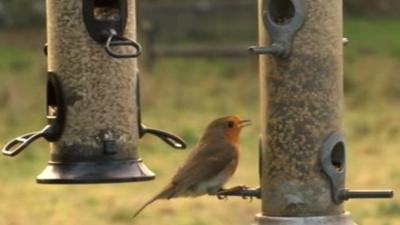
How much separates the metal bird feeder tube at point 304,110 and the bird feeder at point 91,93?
27.0 inches

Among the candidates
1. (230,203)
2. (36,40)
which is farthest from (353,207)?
(36,40)

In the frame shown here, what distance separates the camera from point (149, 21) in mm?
30812

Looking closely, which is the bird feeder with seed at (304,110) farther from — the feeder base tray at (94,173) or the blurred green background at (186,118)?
the blurred green background at (186,118)

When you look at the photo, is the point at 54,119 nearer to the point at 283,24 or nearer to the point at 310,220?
the point at 283,24

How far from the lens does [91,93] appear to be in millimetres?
7340

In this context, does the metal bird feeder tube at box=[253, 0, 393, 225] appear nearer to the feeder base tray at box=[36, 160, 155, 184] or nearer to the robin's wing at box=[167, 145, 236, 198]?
the robin's wing at box=[167, 145, 236, 198]

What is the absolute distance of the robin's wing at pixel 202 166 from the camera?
24.3 feet

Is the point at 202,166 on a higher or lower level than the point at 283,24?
lower

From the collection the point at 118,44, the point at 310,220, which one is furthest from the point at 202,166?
the point at 310,220

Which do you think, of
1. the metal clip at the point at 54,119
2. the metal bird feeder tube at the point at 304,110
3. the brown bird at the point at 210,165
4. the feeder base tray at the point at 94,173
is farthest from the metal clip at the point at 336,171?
the metal clip at the point at 54,119

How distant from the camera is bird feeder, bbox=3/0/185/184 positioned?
7.32 meters

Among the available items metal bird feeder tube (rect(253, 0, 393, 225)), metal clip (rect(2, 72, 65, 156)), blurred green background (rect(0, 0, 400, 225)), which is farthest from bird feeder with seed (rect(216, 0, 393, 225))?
→ blurred green background (rect(0, 0, 400, 225))

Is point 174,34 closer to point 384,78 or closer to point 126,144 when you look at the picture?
point 384,78

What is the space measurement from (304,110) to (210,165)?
744 mm
